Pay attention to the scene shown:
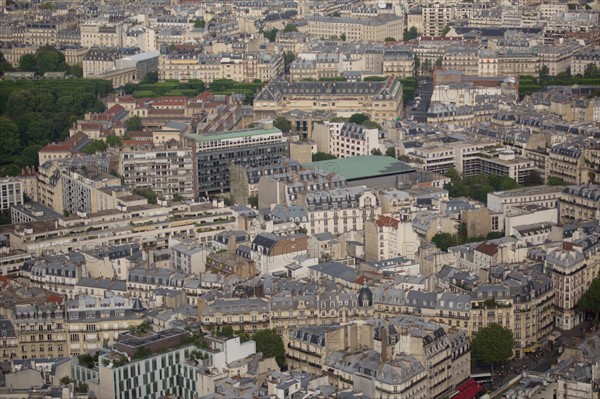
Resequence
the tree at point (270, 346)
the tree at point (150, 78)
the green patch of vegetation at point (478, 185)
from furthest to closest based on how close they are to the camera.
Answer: the tree at point (150, 78) → the green patch of vegetation at point (478, 185) → the tree at point (270, 346)

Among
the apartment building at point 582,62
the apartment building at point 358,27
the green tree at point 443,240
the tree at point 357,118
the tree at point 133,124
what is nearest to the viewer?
the green tree at point 443,240

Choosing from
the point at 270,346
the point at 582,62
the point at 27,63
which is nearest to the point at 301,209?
the point at 270,346

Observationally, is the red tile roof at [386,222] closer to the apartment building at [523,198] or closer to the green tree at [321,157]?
the apartment building at [523,198]

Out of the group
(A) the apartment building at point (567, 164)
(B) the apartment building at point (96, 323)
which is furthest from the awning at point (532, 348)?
(A) the apartment building at point (567, 164)

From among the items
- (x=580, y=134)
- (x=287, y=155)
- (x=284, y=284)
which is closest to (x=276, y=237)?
(x=284, y=284)

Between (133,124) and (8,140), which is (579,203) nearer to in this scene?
(133,124)
